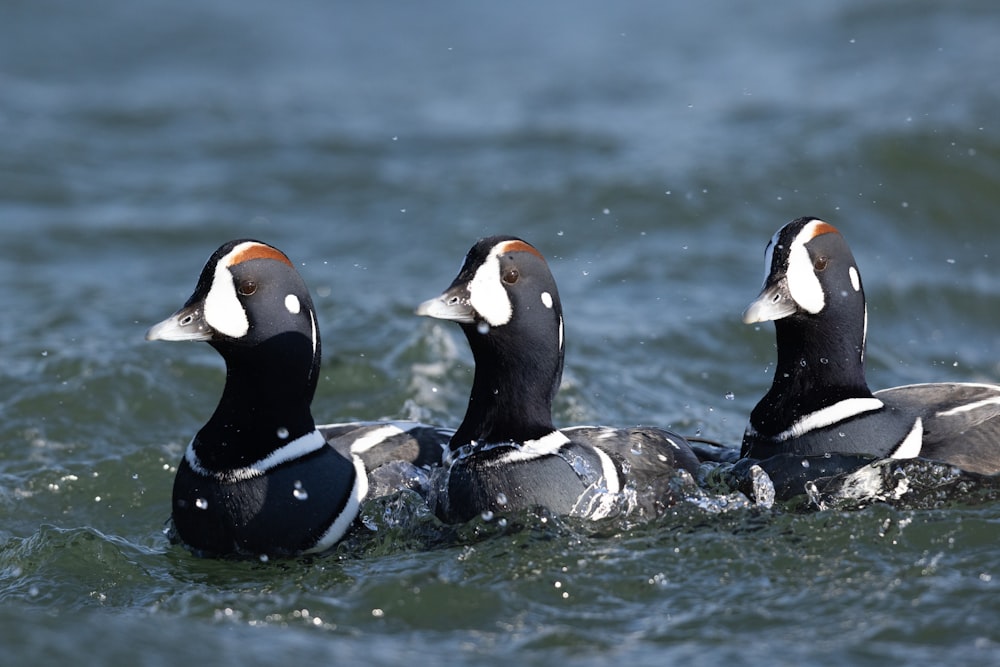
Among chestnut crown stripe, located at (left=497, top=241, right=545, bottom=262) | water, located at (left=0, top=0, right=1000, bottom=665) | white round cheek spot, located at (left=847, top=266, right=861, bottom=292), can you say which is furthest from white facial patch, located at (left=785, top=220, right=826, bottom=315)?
chestnut crown stripe, located at (left=497, top=241, right=545, bottom=262)

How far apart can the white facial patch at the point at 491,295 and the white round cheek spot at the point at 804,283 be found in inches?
64.2

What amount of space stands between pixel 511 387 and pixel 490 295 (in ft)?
1.87

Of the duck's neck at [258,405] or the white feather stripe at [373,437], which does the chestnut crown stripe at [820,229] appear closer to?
the white feather stripe at [373,437]

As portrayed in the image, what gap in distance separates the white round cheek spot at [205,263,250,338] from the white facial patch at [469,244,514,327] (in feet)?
4.17

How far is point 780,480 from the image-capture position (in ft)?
25.9

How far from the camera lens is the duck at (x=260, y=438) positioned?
7512 millimetres

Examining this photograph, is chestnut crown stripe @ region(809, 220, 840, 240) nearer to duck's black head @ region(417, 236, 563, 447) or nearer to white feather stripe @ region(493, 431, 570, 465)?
duck's black head @ region(417, 236, 563, 447)

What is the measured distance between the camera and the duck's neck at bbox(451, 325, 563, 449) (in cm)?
762

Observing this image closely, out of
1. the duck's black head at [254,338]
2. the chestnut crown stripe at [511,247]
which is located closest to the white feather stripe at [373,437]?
the duck's black head at [254,338]

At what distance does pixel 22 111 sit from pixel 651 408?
1240cm

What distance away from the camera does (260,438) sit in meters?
7.73

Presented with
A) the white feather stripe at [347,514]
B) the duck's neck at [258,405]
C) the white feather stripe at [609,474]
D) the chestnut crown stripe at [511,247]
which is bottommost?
the white feather stripe at [347,514]

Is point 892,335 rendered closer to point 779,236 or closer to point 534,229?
point 534,229

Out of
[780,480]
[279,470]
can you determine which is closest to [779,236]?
[780,480]
